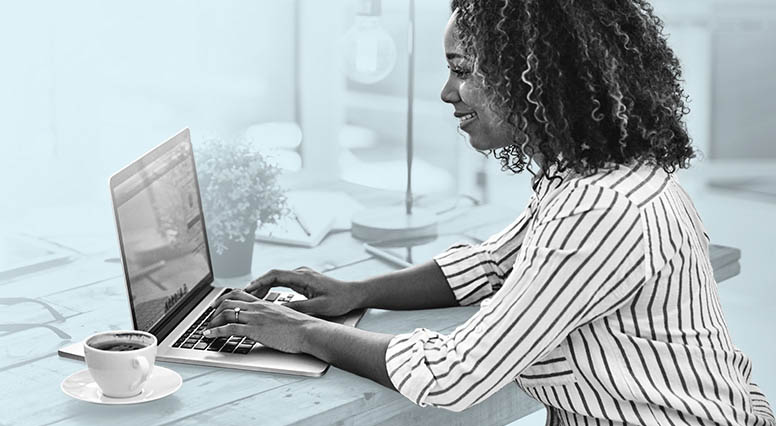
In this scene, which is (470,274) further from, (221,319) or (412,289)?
(221,319)

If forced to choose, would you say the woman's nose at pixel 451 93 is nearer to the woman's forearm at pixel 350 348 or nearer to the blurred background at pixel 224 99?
the woman's forearm at pixel 350 348

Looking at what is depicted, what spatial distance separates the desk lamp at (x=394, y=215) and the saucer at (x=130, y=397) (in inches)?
32.6

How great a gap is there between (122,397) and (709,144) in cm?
389

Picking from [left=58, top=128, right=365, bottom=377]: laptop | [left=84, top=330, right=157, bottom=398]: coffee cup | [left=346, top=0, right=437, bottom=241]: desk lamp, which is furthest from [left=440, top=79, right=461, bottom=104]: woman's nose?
[left=346, top=0, right=437, bottom=241]: desk lamp

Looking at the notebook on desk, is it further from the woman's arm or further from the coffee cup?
the coffee cup

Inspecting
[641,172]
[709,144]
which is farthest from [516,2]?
[709,144]

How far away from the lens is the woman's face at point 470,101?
1.22 meters

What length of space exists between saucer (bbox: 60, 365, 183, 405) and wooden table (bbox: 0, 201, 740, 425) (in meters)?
0.01

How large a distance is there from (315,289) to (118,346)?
0.36m

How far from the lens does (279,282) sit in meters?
1.49

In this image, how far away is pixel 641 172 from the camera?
1.15m

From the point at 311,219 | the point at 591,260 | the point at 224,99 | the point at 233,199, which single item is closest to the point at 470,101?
the point at 591,260

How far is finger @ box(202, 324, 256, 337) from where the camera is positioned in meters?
1.28

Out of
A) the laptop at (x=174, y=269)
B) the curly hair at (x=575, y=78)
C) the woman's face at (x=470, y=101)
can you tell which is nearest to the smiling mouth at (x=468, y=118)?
the woman's face at (x=470, y=101)
